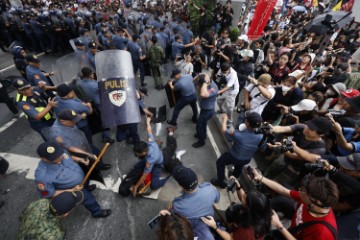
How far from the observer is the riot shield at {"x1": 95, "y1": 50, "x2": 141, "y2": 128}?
362 cm

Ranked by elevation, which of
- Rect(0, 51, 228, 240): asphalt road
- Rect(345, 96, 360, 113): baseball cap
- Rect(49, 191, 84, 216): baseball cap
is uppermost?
Rect(345, 96, 360, 113): baseball cap

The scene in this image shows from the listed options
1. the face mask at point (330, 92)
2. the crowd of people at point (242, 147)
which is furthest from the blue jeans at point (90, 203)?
the face mask at point (330, 92)

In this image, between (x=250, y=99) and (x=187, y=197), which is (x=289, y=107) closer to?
(x=250, y=99)

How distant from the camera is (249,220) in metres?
1.99

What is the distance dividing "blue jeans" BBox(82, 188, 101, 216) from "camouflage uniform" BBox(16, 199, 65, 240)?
2.52 ft

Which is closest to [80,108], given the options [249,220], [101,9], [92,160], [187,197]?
[92,160]

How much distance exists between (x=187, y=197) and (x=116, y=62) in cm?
282

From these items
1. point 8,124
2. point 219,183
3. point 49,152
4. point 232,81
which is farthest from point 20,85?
point 232,81

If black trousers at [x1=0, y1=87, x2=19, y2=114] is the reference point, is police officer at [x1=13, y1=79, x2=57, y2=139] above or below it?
above

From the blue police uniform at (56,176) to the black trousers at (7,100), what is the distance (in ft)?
14.0

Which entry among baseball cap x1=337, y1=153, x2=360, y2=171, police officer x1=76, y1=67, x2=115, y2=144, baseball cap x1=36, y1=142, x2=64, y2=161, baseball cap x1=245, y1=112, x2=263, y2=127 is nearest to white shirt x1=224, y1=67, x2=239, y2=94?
baseball cap x1=245, y1=112, x2=263, y2=127

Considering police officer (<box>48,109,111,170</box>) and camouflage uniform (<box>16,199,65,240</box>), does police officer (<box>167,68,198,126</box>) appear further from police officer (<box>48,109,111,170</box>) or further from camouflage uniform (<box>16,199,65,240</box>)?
camouflage uniform (<box>16,199,65,240</box>)

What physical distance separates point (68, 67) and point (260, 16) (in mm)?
6954

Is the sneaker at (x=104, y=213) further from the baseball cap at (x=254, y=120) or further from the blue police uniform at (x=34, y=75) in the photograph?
the blue police uniform at (x=34, y=75)
